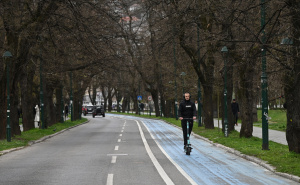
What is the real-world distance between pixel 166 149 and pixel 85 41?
6077 millimetres

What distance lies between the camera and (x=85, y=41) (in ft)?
70.9

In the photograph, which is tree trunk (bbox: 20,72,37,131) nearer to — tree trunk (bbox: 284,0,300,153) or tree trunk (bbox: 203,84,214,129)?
tree trunk (bbox: 203,84,214,129)

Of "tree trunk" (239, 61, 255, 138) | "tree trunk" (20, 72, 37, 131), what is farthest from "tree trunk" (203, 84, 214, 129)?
"tree trunk" (20, 72, 37, 131)

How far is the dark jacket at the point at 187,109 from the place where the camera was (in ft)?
54.1

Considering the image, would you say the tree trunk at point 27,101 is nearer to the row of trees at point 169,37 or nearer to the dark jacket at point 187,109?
the row of trees at point 169,37

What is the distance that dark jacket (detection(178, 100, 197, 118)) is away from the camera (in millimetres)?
16484

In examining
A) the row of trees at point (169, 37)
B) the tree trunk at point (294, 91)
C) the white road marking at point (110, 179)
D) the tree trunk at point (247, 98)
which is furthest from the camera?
the tree trunk at point (247, 98)

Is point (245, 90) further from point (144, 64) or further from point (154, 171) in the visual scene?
point (144, 64)

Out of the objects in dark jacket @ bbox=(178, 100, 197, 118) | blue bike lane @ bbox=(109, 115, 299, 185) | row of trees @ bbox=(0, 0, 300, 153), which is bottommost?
blue bike lane @ bbox=(109, 115, 299, 185)

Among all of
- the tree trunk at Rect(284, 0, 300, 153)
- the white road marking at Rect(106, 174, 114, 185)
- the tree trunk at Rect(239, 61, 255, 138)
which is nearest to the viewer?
the white road marking at Rect(106, 174, 114, 185)

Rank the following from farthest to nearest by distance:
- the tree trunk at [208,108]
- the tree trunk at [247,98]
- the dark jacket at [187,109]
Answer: the tree trunk at [208,108]
the tree trunk at [247,98]
the dark jacket at [187,109]

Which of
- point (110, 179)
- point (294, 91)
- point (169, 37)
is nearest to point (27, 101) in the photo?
point (169, 37)

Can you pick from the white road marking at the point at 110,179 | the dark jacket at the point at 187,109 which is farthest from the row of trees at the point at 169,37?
the white road marking at the point at 110,179

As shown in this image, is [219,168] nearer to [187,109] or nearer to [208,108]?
[187,109]
